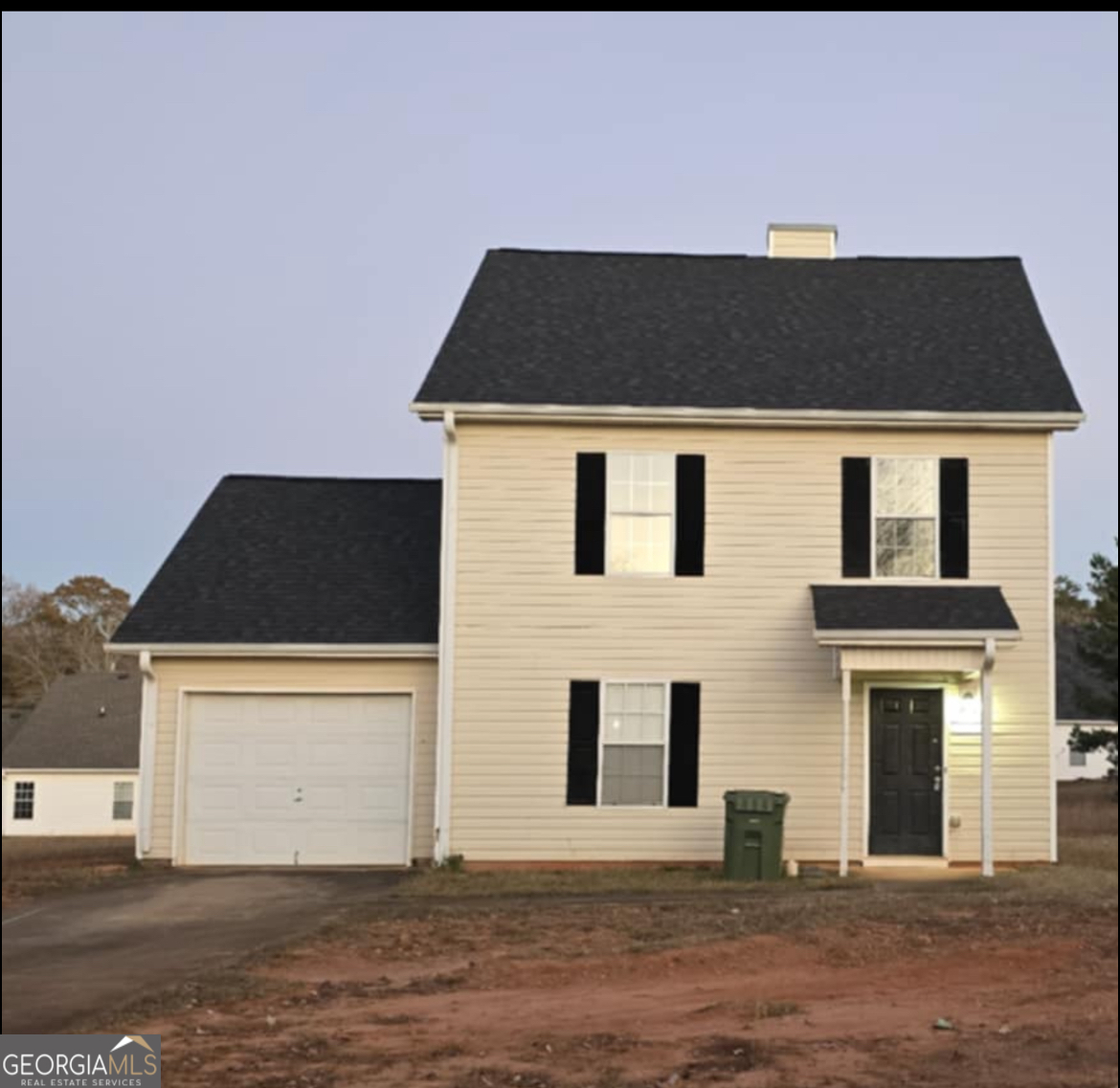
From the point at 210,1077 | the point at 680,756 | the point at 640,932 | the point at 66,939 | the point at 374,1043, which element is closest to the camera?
the point at 210,1077

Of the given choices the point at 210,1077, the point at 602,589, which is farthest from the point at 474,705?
the point at 210,1077

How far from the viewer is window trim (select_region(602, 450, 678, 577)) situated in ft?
59.4

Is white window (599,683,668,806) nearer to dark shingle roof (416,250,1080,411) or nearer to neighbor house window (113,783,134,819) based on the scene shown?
dark shingle roof (416,250,1080,411)

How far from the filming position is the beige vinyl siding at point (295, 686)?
18.5 m

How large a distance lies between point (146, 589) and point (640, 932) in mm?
9635

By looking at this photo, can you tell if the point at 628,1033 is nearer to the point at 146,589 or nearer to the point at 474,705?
the point at 474,705

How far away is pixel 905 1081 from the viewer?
745cm

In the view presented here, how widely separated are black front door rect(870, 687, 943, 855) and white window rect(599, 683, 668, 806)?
8.46ft

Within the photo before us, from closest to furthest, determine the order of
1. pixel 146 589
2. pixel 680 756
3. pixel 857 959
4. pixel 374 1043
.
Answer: pixel 374 1043 < pixel 857 959 < pixel 680 756 < pixel 146 589

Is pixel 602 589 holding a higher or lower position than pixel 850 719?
higher

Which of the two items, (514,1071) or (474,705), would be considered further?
(474,705)

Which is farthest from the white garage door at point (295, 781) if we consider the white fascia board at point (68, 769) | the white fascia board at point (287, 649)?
the white fascia board at point (68, 769)

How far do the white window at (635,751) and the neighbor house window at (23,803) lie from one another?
98.0ft

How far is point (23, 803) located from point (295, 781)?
27623 millimetres
